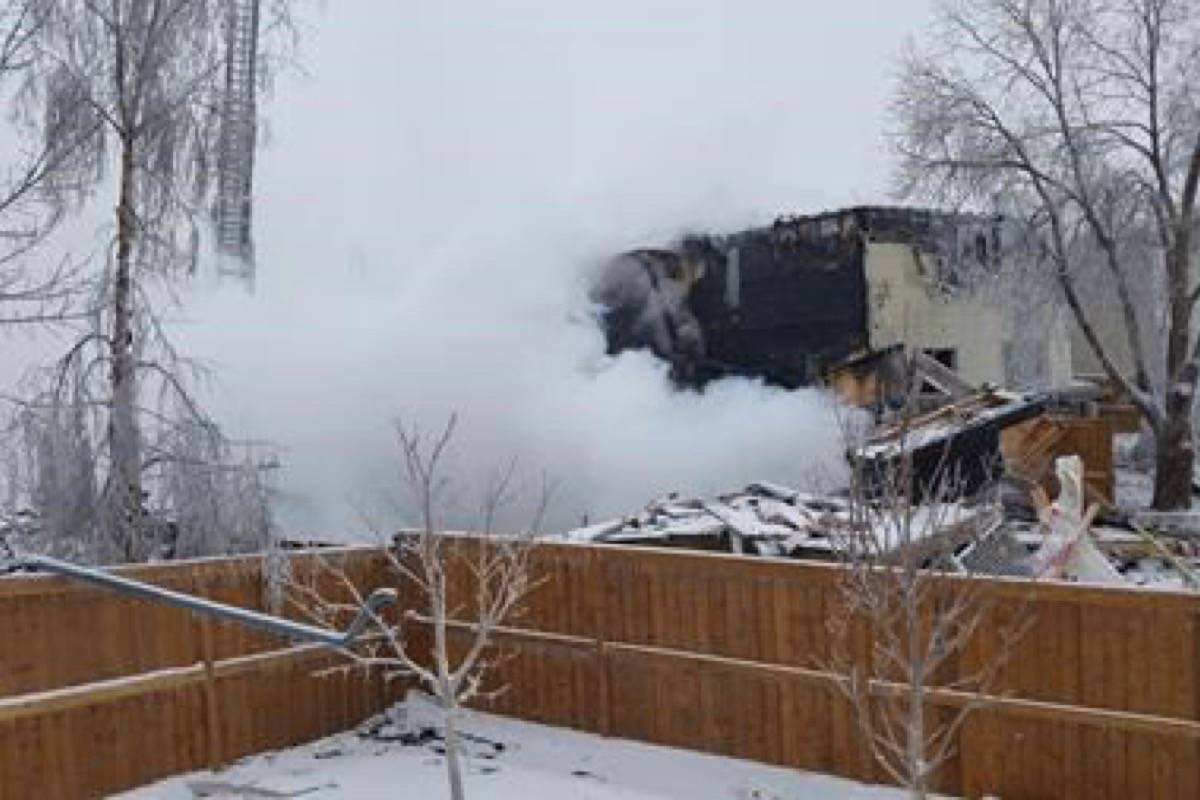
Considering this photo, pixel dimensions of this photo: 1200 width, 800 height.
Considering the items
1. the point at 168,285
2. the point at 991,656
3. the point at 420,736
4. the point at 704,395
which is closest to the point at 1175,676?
the point at 991,656

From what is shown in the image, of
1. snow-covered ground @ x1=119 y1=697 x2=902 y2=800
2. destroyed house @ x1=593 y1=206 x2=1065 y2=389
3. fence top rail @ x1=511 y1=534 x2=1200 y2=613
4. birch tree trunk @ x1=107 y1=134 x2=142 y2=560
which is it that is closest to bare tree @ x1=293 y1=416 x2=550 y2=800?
snow-covered ground @ x1=119 y1=697 x2=902 y2=800

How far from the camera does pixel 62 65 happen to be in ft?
48.1

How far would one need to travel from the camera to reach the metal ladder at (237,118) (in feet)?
51.7

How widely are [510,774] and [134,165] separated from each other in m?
8.63

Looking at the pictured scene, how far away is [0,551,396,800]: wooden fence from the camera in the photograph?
9172 mm

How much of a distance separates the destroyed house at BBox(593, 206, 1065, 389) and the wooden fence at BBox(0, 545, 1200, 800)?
52.6 ft

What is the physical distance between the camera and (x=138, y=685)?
967cm

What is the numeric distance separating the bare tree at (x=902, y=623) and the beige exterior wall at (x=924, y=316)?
15.4 m

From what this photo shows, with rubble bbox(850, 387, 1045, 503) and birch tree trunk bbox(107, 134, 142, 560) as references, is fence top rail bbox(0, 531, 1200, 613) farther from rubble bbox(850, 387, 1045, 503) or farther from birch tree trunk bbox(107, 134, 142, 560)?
rubble bbox(850, 387, 1045, 503)

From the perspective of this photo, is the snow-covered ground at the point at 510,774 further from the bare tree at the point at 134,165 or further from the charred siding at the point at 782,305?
the charred siding at the point at 782,305

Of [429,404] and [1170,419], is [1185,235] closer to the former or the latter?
[1170,419]

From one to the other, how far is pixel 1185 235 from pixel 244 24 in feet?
51.2

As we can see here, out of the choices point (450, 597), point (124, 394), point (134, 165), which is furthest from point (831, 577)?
point (134, 165)

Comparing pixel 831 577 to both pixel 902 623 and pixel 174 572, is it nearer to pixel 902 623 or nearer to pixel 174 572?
pixel 902 623
